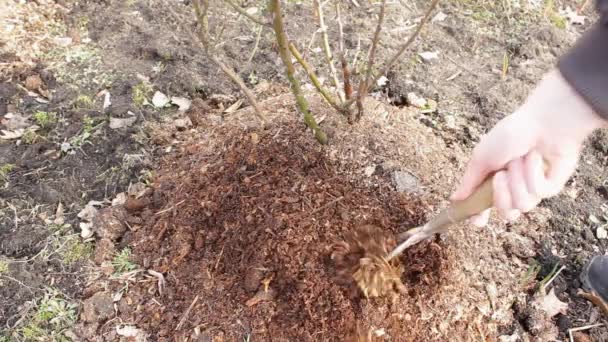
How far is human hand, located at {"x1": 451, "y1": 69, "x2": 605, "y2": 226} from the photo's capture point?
116cm

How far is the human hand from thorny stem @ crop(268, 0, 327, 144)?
78 centimetres

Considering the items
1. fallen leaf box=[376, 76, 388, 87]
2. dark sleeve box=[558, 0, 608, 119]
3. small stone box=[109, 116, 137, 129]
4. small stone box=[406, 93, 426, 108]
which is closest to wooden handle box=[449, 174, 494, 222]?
dark sleeve box=[558, 0, 608, 119]

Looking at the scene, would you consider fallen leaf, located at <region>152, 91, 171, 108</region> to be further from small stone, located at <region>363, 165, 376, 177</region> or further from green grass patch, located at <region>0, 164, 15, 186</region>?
small stone, located at <region>363, 165, 376, 177</region>

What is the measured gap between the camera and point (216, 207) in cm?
201

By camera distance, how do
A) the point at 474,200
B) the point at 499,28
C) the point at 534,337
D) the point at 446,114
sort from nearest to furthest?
1. the point at 474,200
2. the point at 534,337
3. the point at 446,114
4. the point at 499,28

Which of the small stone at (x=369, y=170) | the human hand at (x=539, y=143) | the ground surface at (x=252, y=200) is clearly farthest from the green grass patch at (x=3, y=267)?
the human hand at (x=539, y=143)

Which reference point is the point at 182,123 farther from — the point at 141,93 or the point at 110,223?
the point at 110,223

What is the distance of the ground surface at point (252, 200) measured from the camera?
1.85 meters

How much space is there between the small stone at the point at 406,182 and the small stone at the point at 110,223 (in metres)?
1.17

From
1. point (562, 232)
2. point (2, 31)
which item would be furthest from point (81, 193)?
point (562, 232)

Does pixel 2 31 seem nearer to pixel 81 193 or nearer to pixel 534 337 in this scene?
pixel 81 193

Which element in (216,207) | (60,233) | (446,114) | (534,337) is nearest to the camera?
(534,337)

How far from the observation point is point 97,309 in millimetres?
1940

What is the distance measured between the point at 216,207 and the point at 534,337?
4.34 feet
